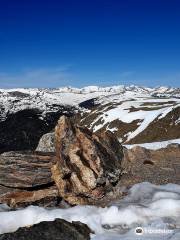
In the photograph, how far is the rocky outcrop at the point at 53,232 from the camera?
17766mm

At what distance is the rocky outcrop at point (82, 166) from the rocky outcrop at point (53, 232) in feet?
17.7

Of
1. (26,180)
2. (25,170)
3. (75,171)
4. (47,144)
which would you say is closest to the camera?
(75,171)

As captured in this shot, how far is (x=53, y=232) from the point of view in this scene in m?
18.1

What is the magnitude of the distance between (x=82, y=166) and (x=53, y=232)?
7.87m

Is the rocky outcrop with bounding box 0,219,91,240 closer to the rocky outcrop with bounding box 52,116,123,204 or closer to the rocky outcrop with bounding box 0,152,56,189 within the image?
the rocky outcrop with bounding box 52,116,123,204

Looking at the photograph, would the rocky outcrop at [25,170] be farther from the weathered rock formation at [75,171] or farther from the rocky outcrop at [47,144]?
the rocky outcrop at [47,144]

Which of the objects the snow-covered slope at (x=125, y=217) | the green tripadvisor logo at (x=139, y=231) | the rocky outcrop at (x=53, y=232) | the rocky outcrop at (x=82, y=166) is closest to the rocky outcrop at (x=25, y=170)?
the rocky outcrop at (x=82, y=166)

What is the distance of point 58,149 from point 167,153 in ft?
33.2

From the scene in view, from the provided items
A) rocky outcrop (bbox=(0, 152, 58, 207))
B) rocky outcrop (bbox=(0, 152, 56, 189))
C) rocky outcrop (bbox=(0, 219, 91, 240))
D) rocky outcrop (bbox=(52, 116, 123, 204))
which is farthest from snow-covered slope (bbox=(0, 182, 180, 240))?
rocky outcrop (bbox=(0, 152, 56, 189))

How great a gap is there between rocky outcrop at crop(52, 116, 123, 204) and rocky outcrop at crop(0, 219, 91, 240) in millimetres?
5408

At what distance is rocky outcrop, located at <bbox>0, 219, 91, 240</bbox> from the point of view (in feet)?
58.3

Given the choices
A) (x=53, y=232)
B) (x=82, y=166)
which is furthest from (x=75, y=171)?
(x=53, y=232)

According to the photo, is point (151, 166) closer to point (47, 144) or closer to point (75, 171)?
point (75, 171)

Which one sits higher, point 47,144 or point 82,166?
point 47,144
